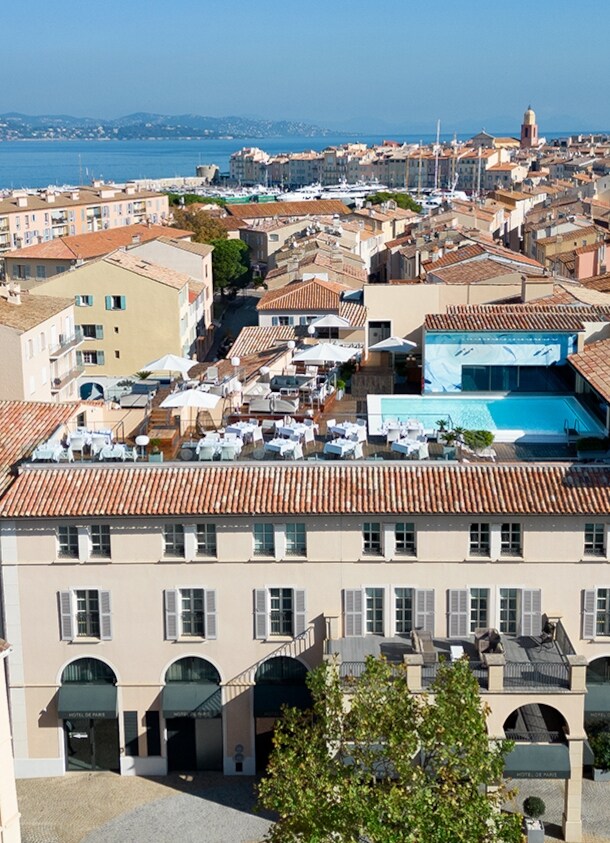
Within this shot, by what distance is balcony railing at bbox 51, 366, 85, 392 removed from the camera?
63.0 m

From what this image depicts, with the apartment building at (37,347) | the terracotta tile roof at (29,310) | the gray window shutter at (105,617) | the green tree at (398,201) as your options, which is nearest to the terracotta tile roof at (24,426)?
the gray window shutter at (105,617)

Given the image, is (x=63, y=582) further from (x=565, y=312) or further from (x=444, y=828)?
(x=565, y=312)

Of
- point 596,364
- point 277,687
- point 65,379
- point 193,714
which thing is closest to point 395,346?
point 596,364

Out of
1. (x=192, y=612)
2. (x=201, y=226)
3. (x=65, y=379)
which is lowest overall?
(x=65, y=379)

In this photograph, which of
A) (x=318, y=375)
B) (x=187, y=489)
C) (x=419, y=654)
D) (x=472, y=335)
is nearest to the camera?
(x=419, y=654)

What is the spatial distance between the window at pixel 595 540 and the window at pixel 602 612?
982 millimetres

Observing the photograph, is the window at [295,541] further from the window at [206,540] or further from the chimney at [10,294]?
the chimney at [10,294]

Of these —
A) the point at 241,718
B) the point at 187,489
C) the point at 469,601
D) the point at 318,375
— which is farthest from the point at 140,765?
the point at 318,375

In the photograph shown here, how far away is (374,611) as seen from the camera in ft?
98.2

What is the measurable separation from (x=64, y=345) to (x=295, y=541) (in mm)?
37318

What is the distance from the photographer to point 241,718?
30.5 m

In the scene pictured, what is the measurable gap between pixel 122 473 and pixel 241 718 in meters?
7.15

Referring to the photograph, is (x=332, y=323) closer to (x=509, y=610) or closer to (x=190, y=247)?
(x=509, y=610)

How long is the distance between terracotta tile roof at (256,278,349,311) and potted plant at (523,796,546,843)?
134ft
